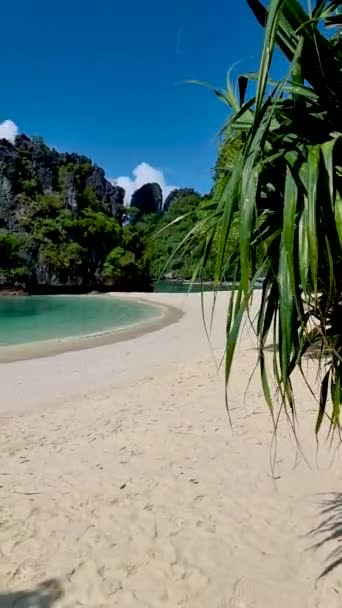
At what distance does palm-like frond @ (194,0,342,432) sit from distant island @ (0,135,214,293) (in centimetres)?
5004

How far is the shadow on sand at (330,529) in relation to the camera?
3.00 meters

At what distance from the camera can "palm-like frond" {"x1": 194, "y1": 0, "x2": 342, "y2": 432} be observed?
1.45 m

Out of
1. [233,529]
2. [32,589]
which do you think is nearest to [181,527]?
[233,529]

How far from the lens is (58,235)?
61.4 metres

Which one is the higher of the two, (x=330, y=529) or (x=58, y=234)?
(x=58, y=234)

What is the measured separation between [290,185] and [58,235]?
62664mm

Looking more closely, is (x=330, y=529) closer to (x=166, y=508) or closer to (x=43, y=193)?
(x=166, y=508)

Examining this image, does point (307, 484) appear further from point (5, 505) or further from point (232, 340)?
point (232, 340)

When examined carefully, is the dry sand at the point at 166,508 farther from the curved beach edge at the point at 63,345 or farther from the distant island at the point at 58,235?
the distant island at the point at 58,235

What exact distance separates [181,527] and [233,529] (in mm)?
414

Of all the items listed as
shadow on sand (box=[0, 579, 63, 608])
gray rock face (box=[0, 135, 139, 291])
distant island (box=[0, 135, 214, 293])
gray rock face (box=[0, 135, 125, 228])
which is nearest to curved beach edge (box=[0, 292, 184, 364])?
shadow on sand (box=[0, 579, 63, 608])

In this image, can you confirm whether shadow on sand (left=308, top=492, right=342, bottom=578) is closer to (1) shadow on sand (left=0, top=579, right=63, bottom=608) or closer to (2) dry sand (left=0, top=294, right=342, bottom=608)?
(2) dry sand (left=0, top=294, right=342, bottom=608)

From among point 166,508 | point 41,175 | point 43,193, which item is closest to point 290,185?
point 166,508

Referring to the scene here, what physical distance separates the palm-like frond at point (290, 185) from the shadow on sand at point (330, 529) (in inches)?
73.0
